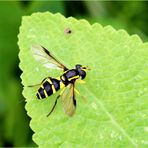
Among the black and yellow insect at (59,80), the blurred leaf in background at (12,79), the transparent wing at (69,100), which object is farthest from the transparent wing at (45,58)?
the blurred leaf in background at (12,79)

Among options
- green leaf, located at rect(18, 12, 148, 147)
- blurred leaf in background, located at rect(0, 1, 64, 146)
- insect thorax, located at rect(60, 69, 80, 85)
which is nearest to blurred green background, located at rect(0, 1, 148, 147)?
blurred leaf in background, located at rect(0, 1, 64, 146)

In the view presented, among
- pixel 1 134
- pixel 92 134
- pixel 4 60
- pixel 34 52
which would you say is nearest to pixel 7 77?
pixel 4 60

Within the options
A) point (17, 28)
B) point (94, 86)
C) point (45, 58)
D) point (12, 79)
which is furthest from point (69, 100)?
point (17, 28)

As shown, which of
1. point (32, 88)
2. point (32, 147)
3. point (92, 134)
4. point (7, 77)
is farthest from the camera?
point (7, 77)

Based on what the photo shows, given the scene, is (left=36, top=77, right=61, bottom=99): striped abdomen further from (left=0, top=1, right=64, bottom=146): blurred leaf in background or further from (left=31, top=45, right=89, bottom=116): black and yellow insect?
(left=0, top=1, right=64, bottom=146): blurred leaf in background

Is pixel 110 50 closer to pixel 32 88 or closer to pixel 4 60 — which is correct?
pixel 32 88

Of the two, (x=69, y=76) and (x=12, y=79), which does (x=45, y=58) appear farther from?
(x=12, y=79)

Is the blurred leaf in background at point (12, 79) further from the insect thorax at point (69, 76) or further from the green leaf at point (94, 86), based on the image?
the green leaf at point (94, 86)
